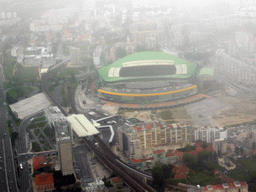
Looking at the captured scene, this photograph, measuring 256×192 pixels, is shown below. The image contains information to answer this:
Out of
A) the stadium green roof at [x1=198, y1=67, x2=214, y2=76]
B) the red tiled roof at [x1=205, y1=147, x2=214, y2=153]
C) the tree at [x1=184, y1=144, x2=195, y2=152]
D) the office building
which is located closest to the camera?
the red tiled roof at [x1=205, y1=147, x2=214, y2=153]

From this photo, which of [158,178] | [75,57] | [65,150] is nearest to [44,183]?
[65,150]

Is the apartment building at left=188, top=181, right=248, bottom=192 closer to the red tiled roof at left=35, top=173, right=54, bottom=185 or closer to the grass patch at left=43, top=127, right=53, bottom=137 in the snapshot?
the red tiled roof at left=35, top=173, right=54, bottom=185

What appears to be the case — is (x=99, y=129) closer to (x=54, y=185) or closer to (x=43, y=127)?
(x=43, y=127)

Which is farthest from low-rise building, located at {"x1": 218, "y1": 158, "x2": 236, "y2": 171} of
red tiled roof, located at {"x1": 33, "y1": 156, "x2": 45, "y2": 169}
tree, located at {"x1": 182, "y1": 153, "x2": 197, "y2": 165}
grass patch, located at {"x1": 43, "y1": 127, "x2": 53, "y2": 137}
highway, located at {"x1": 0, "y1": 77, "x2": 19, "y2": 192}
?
grass patch, located at {"x1": 43, "y1": 127, "x2": 53, "y2": 137}

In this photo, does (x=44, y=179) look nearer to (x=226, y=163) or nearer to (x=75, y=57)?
(x=226, y=163)

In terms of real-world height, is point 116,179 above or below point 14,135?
below

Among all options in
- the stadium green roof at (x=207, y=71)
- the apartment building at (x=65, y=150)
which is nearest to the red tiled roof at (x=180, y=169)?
the apartment building at (x=65, y=150)
